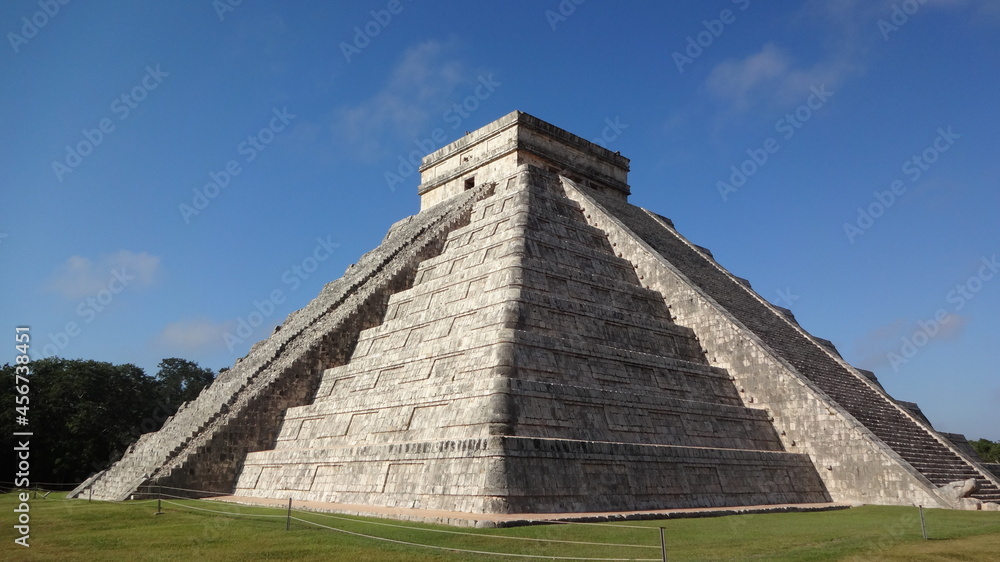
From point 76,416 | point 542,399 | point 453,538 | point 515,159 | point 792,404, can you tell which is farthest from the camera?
point 76,416

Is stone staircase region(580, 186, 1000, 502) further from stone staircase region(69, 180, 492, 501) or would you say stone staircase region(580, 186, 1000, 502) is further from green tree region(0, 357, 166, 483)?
green tree region(0, 357, 166, 483)

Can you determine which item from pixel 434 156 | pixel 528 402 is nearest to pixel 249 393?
pixel 528 402

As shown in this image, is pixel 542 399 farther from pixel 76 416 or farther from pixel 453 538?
pixel 76 416

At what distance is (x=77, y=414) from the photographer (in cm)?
2827

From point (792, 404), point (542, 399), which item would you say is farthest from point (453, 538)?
point (792, 404)

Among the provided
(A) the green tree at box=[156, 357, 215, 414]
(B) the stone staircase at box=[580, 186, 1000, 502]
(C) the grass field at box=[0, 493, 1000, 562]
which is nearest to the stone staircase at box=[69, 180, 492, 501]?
(C) the grass field at box=[0, 493, 1000, 562]

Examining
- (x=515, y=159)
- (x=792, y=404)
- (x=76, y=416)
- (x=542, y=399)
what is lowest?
(x=542, y=399)

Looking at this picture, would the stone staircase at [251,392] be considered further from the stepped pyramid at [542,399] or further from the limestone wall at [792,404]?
the limestone wall at [792,404]

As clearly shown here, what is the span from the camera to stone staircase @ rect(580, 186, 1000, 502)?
48.7ft

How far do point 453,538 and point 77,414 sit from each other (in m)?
26.0

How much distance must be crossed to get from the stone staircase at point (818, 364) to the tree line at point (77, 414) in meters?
21.9

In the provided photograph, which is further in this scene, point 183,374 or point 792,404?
point 183,374

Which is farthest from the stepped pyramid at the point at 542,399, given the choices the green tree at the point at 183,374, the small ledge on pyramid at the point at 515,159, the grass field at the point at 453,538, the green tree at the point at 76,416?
the green tree at the point at 183,374

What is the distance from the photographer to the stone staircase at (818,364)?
48.7 feet
